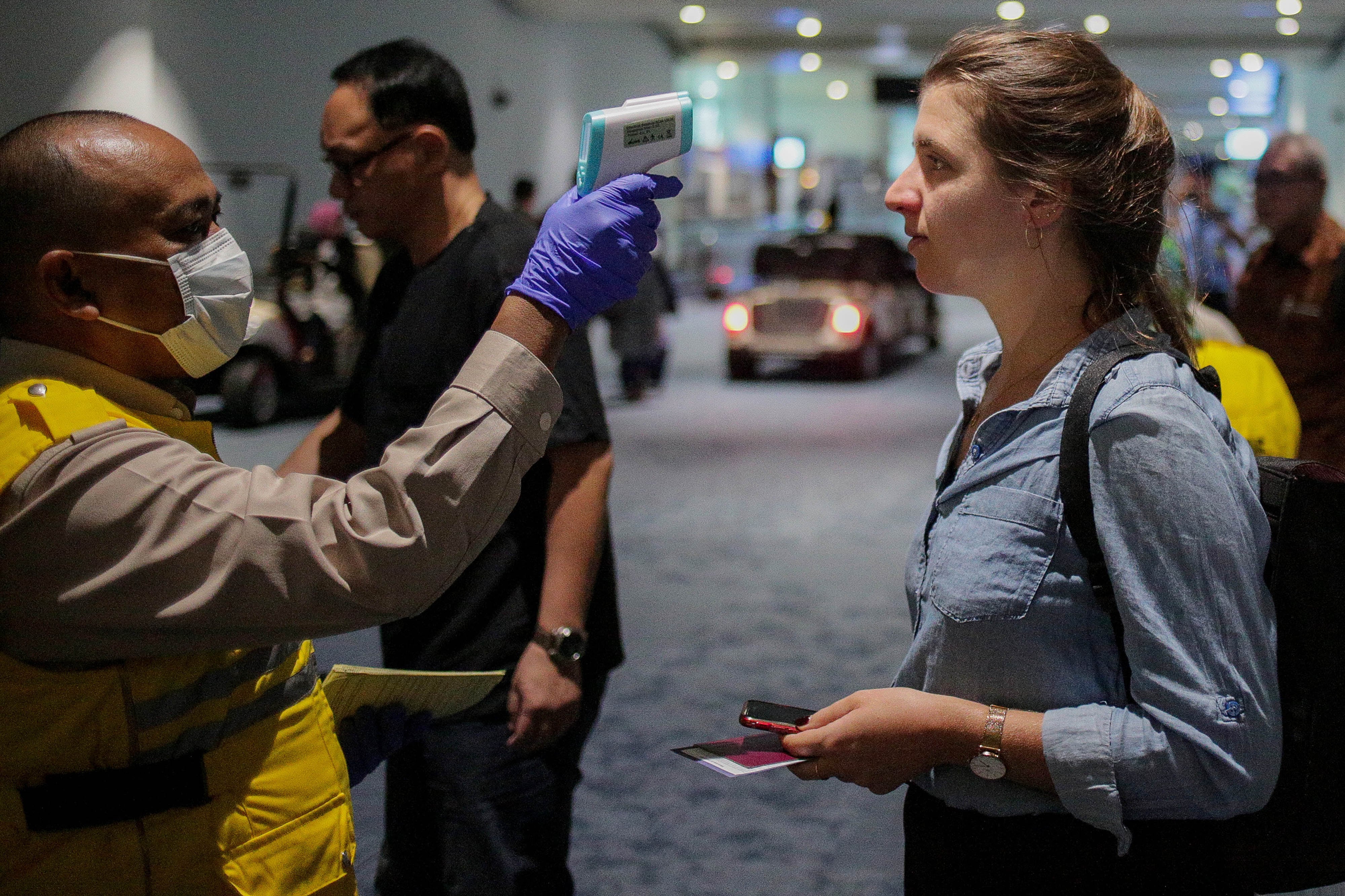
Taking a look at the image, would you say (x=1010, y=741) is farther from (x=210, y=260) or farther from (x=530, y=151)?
(x=530, y=151)

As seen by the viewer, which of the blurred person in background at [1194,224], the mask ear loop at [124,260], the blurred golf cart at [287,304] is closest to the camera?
the mask ear loop at [124,260]

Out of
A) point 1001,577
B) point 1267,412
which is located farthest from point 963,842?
point 1267,412

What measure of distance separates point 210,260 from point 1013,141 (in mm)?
864

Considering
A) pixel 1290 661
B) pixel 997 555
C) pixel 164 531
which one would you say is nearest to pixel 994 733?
pixel 997 555

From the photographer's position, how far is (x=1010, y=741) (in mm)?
1238

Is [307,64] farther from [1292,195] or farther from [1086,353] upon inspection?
[1086,353]

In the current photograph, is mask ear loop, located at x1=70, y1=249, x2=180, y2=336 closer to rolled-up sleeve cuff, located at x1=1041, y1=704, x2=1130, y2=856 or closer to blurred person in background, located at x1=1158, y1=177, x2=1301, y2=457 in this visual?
rolled-up sleeve cuff, located at x1=1041, y1=704, x2=1130, y2=856

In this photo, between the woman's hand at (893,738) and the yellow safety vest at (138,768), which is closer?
the yellow safety vest at (138,768)

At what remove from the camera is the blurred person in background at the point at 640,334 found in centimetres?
1045

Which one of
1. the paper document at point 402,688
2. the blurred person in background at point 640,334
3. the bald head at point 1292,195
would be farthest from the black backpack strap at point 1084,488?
the blurred person in background at point 640,334

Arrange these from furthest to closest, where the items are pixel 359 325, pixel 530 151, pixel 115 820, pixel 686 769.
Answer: pixel 530 151 → pixel 359 325 → pixel 686 769 → pixel 115 820

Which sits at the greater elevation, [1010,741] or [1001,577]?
[1001,577]

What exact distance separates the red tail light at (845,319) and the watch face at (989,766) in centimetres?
1080

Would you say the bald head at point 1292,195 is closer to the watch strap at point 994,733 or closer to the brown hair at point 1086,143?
the brown hair at point 1086,143
